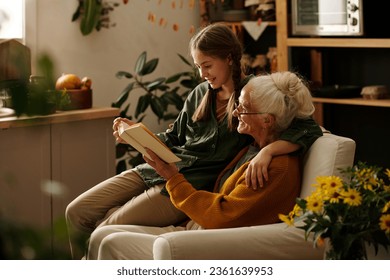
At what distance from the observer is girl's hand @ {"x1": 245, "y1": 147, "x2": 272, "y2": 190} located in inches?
78.8

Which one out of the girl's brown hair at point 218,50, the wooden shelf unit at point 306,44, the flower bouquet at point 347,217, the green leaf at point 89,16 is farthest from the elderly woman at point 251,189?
Answer: the green leaf at point 89,16

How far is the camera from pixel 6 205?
386mm

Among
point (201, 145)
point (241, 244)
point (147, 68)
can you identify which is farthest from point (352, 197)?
point (147, 68)

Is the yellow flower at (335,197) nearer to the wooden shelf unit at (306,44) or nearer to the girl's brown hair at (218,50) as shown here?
the girl's brown hair at (218,50)

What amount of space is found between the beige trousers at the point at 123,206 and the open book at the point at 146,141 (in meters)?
0.31

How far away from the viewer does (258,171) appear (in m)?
2.00

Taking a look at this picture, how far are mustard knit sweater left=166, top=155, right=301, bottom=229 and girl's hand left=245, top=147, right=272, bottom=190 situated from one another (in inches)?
0.8

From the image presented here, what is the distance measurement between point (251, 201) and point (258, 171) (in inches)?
4.0

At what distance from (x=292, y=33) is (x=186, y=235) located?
98.2 inches

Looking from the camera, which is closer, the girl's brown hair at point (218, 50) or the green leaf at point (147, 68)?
the girl's brown hair at point (218, 50)

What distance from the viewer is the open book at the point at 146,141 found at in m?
2.19

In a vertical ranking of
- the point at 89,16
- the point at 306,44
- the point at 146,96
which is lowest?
the point at 146,96

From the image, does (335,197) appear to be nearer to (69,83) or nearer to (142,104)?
(69,83)
